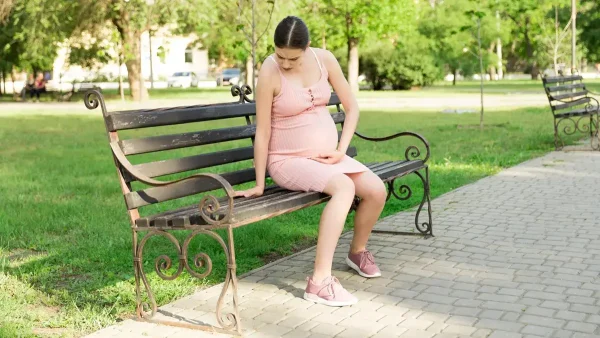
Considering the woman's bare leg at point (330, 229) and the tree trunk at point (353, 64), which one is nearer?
the woman's bare leg at point (330, 229)

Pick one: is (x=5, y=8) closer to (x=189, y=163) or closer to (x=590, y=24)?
(x=590, y=24)

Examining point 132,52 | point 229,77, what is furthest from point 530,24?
point 132,52

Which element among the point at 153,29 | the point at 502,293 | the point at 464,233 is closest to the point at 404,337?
the point at 502,293

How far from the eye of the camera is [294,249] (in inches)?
248

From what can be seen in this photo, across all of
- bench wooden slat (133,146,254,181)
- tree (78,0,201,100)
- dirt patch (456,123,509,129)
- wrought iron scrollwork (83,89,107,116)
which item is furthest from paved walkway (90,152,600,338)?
tree (78,0,201,100)

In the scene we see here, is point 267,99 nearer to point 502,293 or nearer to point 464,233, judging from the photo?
point 502,293

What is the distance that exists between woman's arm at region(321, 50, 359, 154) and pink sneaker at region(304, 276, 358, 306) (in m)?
0.84

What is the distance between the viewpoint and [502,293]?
4949 millimetres

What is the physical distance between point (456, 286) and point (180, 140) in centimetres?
181

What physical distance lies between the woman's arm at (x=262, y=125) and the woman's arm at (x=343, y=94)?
0.45 metres

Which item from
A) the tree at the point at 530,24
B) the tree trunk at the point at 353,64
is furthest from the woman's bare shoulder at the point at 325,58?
the tree at the point at 530,24

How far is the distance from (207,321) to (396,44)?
48.1m

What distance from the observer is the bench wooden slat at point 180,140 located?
482 centimetres

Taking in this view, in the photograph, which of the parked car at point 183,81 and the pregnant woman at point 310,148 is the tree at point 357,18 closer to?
the parked car at point 183,81
